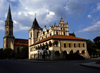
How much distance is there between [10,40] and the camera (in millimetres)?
115562

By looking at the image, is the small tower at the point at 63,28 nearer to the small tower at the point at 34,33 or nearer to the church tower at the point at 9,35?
the small tower at the point at 34,33

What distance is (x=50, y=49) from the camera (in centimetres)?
5125

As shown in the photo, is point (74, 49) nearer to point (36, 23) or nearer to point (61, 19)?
point (61, 19)

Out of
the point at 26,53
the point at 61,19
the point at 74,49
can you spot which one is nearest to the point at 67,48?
the point at 74,49

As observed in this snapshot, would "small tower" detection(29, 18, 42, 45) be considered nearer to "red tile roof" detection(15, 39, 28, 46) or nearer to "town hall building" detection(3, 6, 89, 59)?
"town hall building" detection(3, 6, 89, 59)

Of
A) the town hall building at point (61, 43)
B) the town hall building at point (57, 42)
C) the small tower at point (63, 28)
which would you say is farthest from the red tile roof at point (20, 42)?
the small tower at point (63, 28)

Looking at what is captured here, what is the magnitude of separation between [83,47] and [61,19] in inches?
655

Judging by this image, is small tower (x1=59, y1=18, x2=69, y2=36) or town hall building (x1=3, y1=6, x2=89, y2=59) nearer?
town hall building (x1=3, y1=6, x2=89, y2=59)

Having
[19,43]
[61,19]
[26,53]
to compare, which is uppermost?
[61,19]

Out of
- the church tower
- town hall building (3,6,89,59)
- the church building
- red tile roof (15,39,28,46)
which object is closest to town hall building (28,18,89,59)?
town hall building (3,6,89,59)

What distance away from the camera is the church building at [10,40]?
372 feet

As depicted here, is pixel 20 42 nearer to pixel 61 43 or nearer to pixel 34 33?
pixel 34 33

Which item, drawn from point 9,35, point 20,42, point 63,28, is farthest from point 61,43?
point 9,35

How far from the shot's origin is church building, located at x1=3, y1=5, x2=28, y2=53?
113m
